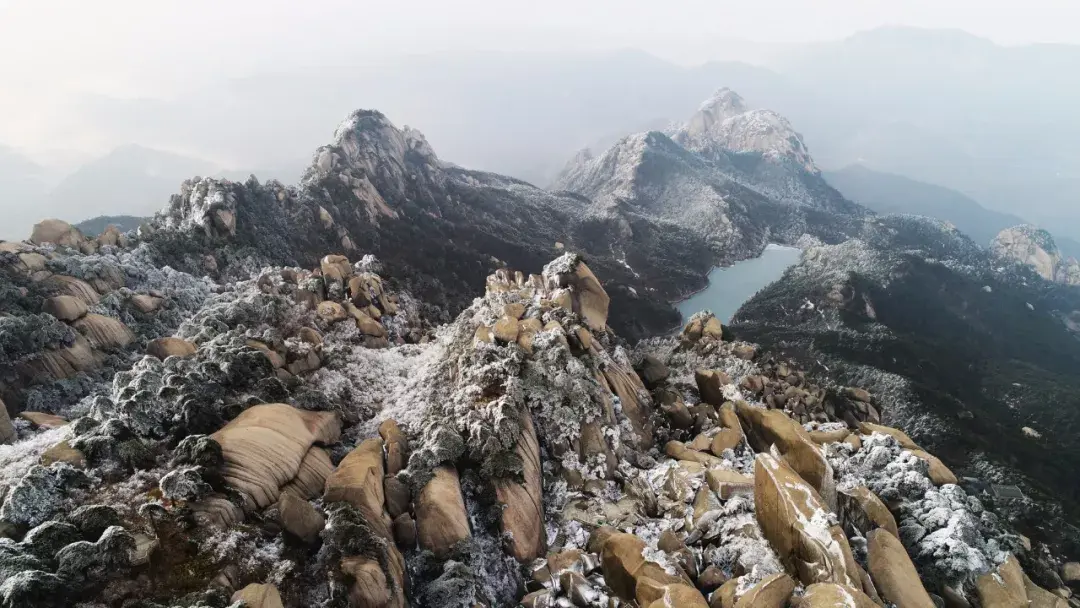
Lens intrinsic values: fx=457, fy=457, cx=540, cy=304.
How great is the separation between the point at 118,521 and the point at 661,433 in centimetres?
2315

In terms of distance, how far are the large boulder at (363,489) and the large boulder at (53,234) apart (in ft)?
183

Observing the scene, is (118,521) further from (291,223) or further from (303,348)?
Answer: (291,223)

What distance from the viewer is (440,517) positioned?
16.0 m

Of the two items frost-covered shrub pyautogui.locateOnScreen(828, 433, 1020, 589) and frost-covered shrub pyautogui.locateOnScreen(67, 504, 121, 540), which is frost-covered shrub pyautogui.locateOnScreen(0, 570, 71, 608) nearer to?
frost-covered shrub pyautogui.locateOnScreen(67, 504, 121, 540)

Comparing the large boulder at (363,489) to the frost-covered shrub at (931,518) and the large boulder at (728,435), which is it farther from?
the frost-covered shrub at (931,518)

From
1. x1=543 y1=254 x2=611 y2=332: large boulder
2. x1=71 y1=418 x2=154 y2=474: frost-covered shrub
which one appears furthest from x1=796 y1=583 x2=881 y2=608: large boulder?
x1=543 y1=254 x2=611 y2=332: large boulder

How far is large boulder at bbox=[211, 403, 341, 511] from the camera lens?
14.7 metres

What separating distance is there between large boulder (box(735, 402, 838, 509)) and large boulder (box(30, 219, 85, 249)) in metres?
67.6

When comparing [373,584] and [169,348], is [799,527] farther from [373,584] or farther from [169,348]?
[169,348]

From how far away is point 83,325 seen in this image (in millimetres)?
34219

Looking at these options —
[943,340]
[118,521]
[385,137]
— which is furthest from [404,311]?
[943,340]

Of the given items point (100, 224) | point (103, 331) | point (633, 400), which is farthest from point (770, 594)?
point (100, 224)

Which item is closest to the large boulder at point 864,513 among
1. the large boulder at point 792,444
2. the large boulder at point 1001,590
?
the large boulder at point 792,444

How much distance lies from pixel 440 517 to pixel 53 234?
202 ft
